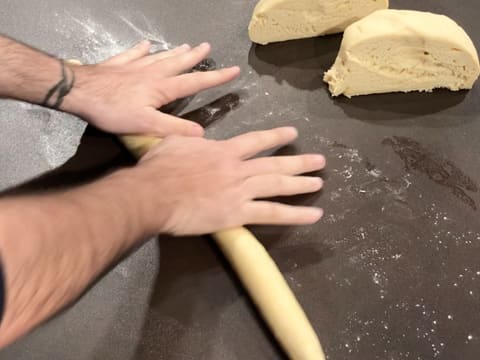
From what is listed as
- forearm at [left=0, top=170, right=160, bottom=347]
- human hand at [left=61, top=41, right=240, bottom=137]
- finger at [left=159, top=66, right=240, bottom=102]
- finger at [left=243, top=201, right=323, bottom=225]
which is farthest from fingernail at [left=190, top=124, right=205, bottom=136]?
forearm at [left=0, top=170, right=160, bottom=347]

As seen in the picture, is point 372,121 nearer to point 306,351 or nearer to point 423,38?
point 423,38

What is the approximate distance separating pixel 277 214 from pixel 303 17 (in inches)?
22.6

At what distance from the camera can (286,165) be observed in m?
1.14

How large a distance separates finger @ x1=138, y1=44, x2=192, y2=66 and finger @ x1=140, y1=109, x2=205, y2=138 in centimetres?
19

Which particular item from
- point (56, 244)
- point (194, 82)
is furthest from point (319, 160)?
point (56, 244)

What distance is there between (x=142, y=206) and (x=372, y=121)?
65 centimetres

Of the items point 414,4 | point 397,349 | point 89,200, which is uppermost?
point 89,200

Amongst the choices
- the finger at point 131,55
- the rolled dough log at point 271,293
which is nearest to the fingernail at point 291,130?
the rolled dough log at point 271,293

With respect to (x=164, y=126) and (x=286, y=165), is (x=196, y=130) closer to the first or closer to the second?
(x=164, y=126)

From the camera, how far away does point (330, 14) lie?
1.39 metres

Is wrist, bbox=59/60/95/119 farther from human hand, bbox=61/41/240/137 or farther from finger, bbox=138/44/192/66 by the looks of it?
finger, bbox=138/44/192/66

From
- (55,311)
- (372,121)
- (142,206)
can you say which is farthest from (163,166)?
(372,121)

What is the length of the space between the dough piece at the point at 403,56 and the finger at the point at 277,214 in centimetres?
38

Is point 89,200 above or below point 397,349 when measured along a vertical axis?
above
